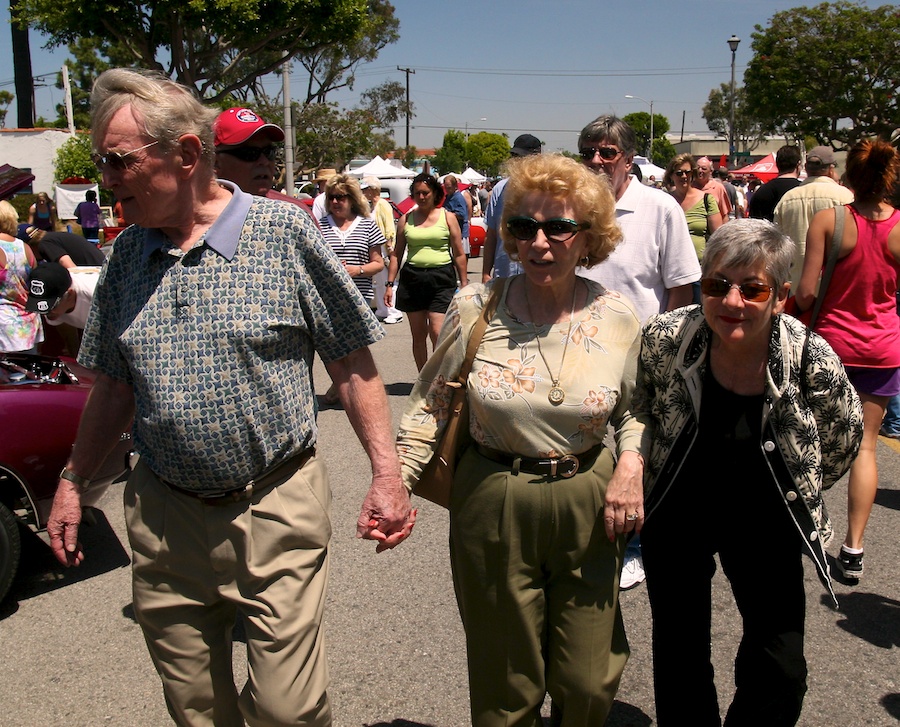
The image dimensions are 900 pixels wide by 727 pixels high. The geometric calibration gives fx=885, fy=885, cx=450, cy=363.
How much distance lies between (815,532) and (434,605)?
191 cm

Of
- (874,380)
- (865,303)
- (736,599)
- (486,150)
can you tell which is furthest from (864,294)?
(486,150)

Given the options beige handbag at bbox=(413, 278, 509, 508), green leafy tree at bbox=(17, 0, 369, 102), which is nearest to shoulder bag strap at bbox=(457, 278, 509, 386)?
beige handbag at bbox=(413, 278, 509, 508)

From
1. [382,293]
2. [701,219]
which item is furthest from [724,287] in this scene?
[382,293]

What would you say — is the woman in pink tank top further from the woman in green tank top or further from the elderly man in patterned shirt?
the woman in green tank top

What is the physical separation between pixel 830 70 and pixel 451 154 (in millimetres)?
32165

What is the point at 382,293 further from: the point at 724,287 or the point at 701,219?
the point at 724,287

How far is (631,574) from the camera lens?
3.89m

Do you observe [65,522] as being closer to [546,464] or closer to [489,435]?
[489,435]

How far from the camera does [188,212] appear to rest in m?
2.25

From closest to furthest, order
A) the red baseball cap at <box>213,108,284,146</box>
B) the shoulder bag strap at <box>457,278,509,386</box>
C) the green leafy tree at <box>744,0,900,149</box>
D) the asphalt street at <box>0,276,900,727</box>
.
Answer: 1. the shoulder bag strap at <box>457,278,509,386</box>
2. the asphalt street at <box>0,276,900,727</box>
3. the red baseball cap at <box>213,108,284,146</box>
4. the green leafy tree at <box>744,0,900,149</box>

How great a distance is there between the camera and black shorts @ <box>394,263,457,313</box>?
291 inches

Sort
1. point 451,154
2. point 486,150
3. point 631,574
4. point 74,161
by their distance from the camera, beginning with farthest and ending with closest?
point 486,150 → point 451,154 → point 74,161 → point 631,574

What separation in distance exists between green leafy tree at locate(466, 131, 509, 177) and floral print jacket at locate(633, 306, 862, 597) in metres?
74.0

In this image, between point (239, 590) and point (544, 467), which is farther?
point (544, 467)
